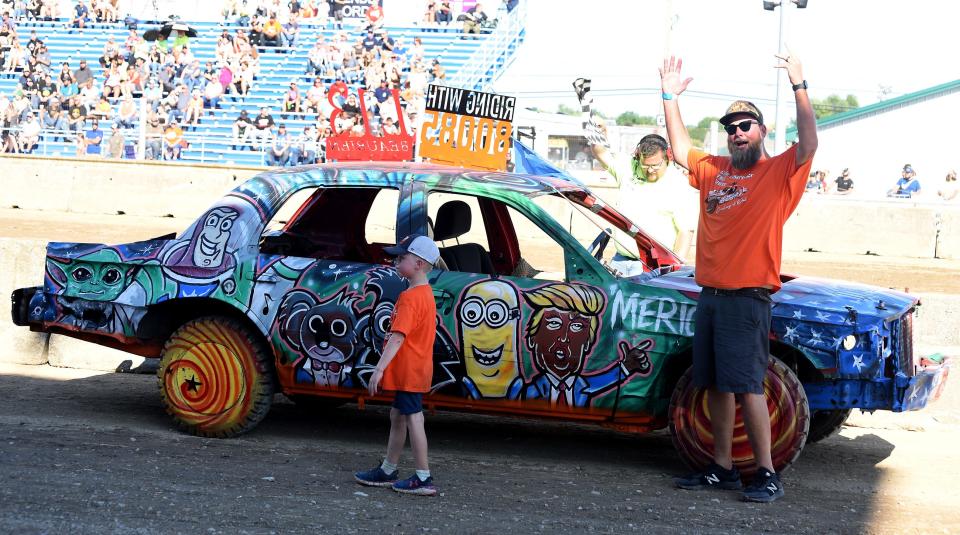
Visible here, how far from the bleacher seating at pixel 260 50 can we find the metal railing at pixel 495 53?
8.3 inches

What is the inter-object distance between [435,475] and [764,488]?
165 centimetres

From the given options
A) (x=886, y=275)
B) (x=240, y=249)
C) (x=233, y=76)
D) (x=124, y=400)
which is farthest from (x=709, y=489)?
(x=233, y=76)

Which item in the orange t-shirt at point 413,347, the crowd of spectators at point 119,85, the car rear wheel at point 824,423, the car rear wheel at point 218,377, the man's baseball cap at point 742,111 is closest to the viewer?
the orange t-shirt at point 413,347

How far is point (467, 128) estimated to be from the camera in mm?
8305

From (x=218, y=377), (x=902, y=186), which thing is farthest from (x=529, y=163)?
(x=902, y=186)

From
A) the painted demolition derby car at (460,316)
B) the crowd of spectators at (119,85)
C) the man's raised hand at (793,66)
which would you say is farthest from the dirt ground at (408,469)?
the crowd of spectators at (119,85)

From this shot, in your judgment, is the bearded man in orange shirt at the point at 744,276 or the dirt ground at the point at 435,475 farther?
the bearded man in orange shirt at the point at 744,276

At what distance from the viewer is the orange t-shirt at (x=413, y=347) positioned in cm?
567

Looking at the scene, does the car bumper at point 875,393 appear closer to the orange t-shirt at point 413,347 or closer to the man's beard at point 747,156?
the man's beard at point 747,156

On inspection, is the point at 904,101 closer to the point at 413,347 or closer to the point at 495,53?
the point at 495,53

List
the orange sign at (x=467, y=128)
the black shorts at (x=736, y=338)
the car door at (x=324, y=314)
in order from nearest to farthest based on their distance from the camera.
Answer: the black shorts at (x=736, y=338)
the car door at (x=324, y=314)
the orange sign at (x=467, y=128)

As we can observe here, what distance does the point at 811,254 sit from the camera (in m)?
17.2

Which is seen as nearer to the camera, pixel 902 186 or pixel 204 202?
pixel 204 202

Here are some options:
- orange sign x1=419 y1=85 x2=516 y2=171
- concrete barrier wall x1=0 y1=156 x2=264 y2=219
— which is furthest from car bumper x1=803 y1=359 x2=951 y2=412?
concrete barrier wall x1=0 y1=156 x2=264 y2=219
